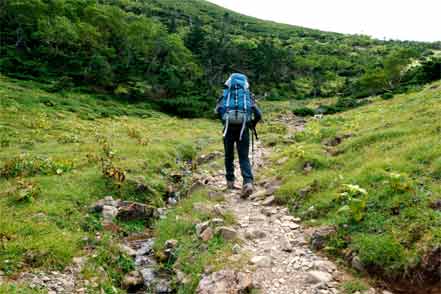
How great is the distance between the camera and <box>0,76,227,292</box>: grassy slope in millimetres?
6836

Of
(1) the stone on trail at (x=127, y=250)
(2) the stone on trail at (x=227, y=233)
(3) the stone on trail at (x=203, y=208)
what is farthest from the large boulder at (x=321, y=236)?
(1) the stone on trail at (x=127, y=250)

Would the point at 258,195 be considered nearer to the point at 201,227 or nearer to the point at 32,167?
the point at 201,227

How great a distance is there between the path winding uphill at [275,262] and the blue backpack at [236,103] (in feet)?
7.19

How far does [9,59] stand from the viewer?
125 feet

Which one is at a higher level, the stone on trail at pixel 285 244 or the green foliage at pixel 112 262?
the stone on trail at pixel 285 244

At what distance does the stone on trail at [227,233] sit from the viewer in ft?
23.1

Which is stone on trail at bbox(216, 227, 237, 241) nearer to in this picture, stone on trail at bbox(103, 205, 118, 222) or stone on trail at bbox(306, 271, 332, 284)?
stone on trail at bbox(306, 271, 332, 284)

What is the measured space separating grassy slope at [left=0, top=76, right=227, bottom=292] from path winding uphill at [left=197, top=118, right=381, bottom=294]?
226 centimetres

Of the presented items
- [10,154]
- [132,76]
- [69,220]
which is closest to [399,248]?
[69,220]

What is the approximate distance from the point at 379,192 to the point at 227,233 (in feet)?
9.97

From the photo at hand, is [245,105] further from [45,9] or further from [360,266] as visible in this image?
[45,9]

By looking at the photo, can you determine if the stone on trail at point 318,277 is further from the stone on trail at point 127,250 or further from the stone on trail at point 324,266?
the stone on trail at point 127,250

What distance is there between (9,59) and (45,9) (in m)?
8.58

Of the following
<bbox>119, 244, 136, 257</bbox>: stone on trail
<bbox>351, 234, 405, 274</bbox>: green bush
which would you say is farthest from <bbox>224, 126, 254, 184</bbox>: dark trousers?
<bbox>351, 234, 405, 274</bbox>: green bush
